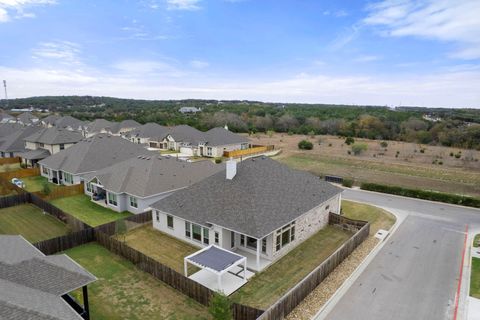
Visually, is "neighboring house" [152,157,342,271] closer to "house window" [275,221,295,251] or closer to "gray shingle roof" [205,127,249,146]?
"house window" [275,221,295,251]

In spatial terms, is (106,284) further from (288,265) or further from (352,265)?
(352,265)

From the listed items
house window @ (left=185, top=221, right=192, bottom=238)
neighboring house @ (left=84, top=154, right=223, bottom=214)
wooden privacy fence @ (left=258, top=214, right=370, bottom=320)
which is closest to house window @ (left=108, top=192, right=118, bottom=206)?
neighboring house @ (left=84, top=154, right=223, bottom=214)

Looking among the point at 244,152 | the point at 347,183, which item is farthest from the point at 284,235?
the point at 244,152

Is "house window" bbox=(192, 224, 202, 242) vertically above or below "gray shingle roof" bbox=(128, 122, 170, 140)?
below

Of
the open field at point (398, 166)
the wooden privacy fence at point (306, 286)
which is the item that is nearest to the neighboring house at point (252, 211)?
the wooden privacy fence at point (306, 286)

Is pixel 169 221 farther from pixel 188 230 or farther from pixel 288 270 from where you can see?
pixel 288 270

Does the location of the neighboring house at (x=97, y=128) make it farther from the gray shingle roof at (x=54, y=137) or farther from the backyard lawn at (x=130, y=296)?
the backyard lawn at (x=130, y=296)
